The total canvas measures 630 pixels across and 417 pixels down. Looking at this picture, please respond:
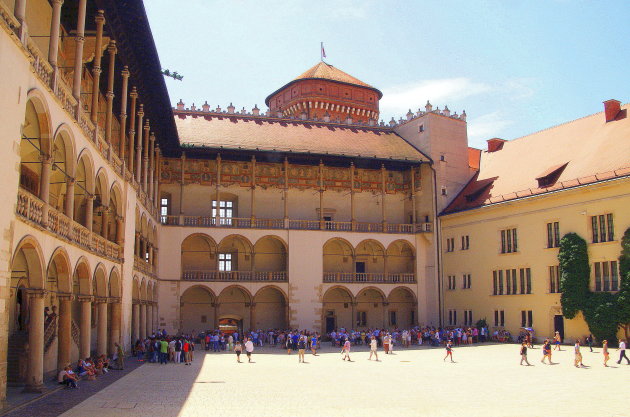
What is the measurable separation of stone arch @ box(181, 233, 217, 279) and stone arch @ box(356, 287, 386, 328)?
39.1 feet

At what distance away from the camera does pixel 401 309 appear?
5097 cm

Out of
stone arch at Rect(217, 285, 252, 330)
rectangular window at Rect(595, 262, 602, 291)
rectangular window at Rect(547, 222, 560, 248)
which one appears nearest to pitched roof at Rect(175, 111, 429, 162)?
stone arch at Rect(217, 285, 252, 330)

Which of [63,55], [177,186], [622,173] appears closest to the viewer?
[63,55]

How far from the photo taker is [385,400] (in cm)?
1898

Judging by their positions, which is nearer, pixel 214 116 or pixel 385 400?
pixel 385 400

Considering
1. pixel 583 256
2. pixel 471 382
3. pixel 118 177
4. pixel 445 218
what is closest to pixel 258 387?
pixel 471 382

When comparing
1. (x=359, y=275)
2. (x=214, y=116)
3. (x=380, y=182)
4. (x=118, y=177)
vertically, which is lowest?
(x=359, y=275)

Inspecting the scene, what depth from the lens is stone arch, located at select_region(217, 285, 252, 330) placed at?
4675cm

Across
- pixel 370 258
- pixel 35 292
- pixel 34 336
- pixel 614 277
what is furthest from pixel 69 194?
pixel 370 258

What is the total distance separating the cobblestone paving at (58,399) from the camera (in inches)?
605

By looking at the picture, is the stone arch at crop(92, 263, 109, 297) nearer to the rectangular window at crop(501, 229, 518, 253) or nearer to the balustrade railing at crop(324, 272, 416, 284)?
the balustrade railing at crop(324, 272, 416, 284)

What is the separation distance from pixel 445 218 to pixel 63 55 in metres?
31.6

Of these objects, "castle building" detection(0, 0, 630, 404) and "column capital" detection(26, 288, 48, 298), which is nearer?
"column capital" detection(26, 288, 48, 298)

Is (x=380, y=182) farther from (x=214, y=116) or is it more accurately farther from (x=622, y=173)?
(x=622, y=173)
